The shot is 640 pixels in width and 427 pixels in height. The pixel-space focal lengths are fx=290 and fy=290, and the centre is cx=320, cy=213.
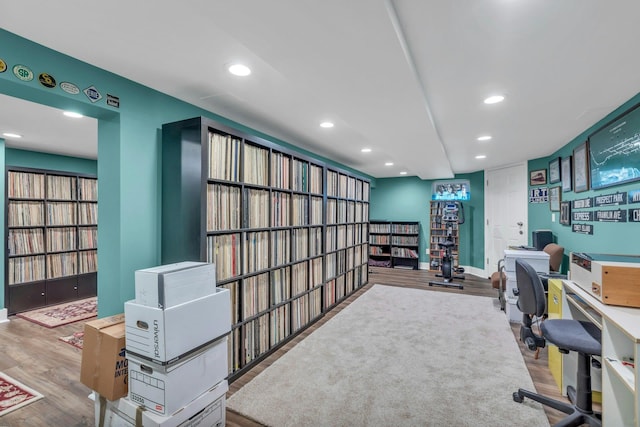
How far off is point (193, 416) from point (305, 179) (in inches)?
90.2

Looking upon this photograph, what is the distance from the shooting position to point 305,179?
10.6ft

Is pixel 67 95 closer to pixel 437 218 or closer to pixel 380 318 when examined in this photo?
pixel 380 318

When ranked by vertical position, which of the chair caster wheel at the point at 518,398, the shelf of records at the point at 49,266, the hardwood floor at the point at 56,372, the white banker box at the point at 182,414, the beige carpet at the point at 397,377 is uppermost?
the shelf of records at the point at 49,266

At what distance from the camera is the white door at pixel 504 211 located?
16.3ft

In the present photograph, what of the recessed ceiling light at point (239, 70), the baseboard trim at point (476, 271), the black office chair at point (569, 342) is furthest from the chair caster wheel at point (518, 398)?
the baseboard trim at point (476, 271)

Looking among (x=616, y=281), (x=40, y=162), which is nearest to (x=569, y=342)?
(x=616, y=281)

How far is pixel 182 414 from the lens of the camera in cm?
151

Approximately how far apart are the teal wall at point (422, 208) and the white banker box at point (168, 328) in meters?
5.82

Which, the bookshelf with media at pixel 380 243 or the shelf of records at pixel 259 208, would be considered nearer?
the shelf of records at pixel 259 208

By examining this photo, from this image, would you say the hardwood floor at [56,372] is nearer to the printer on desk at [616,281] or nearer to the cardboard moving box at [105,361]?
the cardboard moving box at [105,361]

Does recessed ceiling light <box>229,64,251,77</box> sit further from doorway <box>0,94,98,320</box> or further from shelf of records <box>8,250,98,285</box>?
shelf of records <box>8,250,98,285</box>

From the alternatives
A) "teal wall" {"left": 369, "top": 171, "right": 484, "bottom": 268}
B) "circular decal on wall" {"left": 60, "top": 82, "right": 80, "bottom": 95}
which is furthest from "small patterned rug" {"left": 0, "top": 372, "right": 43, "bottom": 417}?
"teal wall" {"left": 369, "top": 171, "right": 484, "bottom": 268}

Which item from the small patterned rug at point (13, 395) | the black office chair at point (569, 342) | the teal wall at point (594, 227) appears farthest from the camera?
the teal wall at point (594, 227)

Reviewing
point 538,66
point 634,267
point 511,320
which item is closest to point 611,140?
point 538,66
